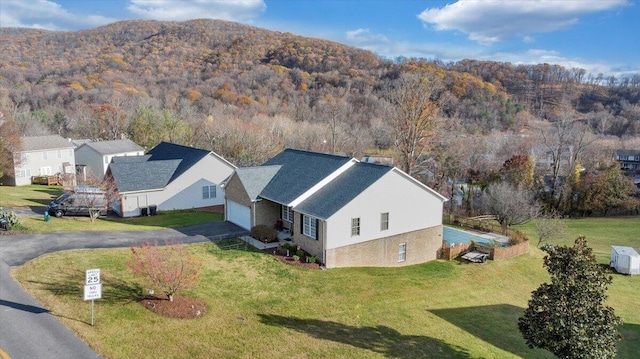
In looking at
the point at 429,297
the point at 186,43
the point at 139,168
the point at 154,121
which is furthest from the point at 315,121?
the point at 186,43

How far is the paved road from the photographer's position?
45.7ft

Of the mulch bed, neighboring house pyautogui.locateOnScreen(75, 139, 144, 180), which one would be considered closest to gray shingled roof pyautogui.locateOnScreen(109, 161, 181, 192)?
neighboring house pyautogui.locateOnScreen(75, 139, 144, 180)

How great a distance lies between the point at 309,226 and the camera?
26.2 metres

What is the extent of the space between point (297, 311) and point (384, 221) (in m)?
10.3

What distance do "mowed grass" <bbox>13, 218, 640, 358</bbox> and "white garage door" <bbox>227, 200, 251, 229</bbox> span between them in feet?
14.9

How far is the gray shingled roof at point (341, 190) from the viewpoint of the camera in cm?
2555

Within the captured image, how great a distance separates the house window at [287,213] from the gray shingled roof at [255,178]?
2199 millimetres

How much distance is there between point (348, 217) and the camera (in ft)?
83.1

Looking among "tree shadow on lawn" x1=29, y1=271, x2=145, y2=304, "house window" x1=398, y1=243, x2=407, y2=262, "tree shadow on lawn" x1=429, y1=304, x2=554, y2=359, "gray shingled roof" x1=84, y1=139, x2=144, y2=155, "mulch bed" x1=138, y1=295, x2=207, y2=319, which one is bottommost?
"tree shadow on lawn" x1=429, y1=304, x2=554, y2=359

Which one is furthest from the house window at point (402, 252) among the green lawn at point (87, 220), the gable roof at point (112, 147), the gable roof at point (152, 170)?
the gable roof at point (112, 147)

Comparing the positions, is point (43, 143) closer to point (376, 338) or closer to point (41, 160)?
point (41, 160)

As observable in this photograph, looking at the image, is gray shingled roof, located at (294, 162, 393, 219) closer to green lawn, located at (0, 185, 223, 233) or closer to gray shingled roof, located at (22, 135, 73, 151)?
green lawn, located at (0, 185, 223, 233)

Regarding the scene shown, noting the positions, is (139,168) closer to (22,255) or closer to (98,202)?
(98,202)

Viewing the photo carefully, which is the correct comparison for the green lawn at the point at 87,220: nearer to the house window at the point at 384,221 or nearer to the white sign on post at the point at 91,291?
the house window at the point at 384,221
